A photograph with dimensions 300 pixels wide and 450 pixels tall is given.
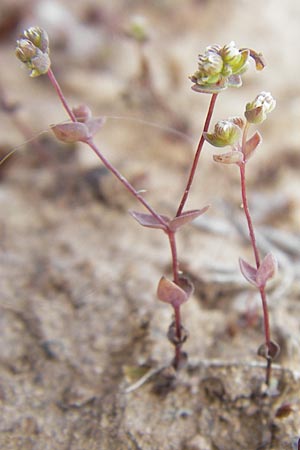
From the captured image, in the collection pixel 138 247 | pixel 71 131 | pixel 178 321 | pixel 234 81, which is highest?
pixel 234 81

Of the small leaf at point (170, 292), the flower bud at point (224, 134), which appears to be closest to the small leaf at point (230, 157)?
the flower bud at point (224, 134)

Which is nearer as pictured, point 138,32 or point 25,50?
point 25,50

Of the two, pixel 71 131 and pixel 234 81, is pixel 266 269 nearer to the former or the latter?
pixel 234 81

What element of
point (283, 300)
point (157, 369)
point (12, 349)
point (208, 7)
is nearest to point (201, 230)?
point (283, 300)

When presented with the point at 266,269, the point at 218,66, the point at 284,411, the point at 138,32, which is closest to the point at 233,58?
the point at 218,66

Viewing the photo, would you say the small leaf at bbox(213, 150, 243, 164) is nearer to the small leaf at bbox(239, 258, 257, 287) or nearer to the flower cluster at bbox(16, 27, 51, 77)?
the small leaf at bbox(239, 258, 257, 287)

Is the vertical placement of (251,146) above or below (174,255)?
above
